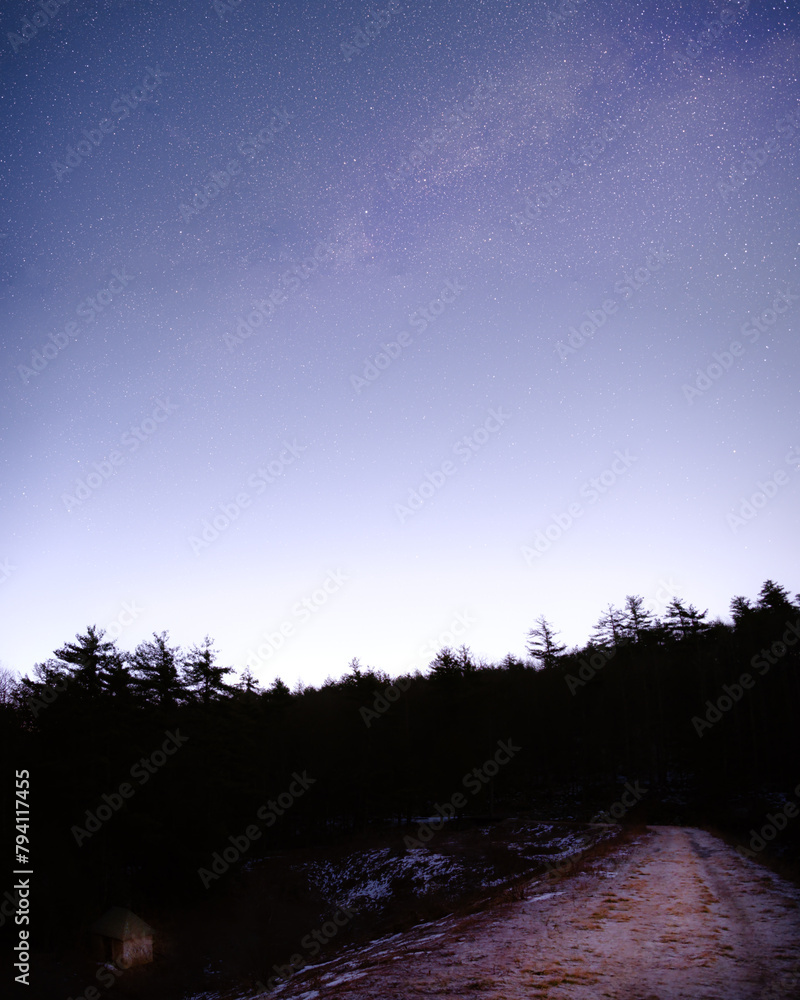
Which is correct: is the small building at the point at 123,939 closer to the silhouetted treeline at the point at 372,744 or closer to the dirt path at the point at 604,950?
the silhouetted treeline at the point at 372,744

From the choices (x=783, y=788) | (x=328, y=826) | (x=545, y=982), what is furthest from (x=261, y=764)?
(x=545, y=982)

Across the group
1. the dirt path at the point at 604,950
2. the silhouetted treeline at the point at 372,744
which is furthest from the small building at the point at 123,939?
the dirt path at the point at 604,950

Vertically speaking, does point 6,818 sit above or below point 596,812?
above

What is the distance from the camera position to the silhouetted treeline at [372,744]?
92.7 feet

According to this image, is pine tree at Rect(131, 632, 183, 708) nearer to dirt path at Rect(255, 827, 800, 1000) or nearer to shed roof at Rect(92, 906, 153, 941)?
shed roof at Rect(92, 906, 153, 941)

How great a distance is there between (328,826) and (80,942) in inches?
1141

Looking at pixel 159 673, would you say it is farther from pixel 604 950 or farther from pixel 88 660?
pixel 604 950

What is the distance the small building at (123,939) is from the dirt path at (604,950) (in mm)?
13661

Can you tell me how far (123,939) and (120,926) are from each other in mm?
452

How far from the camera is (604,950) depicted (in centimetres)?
860

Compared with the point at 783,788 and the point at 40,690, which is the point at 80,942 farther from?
the point at 783,788

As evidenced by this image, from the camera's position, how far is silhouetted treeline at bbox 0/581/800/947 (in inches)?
1113

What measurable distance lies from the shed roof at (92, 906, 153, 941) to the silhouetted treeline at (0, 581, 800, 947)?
12.2 feet

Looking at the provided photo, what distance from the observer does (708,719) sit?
1638 inches
